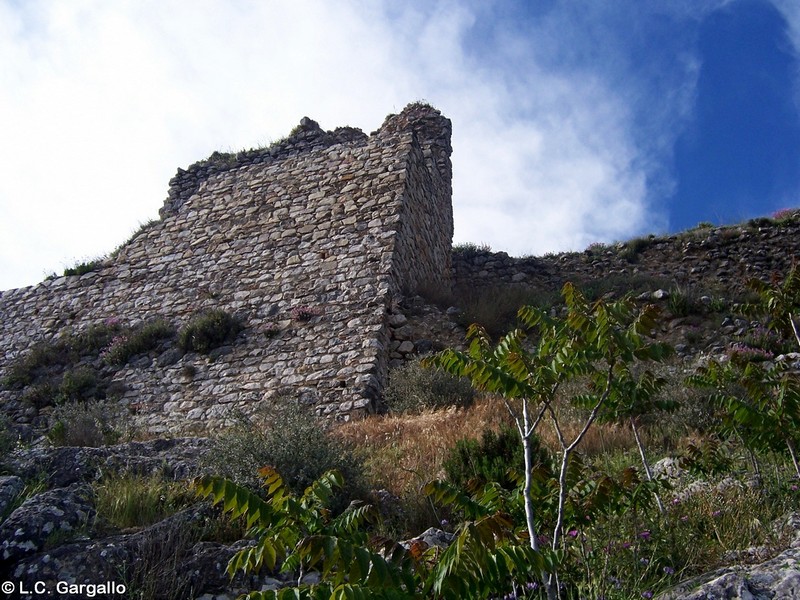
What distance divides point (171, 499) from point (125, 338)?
6919mm

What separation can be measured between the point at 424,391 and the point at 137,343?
4976mm

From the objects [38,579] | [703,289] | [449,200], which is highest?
[449,200]

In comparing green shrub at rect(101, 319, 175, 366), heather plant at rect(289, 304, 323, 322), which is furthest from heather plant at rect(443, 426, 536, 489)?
green shrub at rect(101, 319, 175, 366)

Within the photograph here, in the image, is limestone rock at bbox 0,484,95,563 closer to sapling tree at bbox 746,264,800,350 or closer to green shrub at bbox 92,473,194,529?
green shrub at bbox 92,473,194,529

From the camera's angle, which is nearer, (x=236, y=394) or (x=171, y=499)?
(x=171, y=499)

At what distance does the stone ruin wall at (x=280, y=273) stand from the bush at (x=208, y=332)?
189mm

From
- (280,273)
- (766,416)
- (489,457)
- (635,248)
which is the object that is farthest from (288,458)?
(635,248)

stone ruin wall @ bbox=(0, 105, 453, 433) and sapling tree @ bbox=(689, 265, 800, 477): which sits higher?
stone ruin wall @ bbox=(0, 105, 453, 433)

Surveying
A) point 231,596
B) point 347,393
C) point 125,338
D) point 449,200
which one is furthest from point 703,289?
point 231,596

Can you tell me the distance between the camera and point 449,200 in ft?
50.0

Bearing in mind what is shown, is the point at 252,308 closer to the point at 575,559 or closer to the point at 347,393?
the point at 347,393

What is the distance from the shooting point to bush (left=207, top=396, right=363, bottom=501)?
5203mm

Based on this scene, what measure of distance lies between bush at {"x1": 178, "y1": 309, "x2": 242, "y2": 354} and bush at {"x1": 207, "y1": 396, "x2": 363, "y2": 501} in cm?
474

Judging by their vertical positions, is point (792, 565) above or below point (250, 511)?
below
